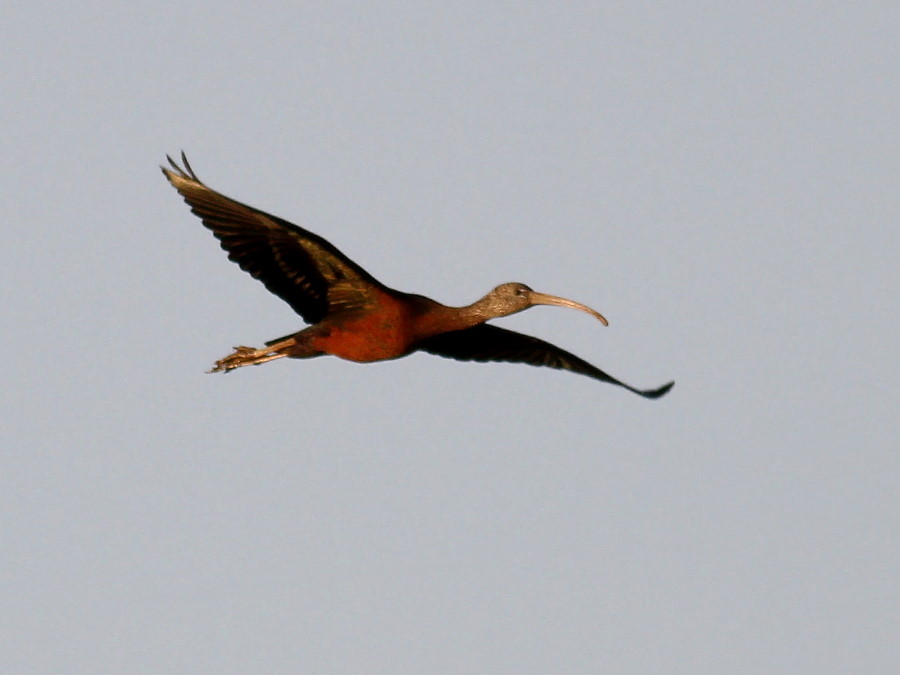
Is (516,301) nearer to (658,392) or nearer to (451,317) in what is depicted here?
(451,317)

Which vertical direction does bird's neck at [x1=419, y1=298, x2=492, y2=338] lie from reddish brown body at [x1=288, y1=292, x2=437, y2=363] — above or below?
above

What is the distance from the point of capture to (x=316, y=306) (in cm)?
1888

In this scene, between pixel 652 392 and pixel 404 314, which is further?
pixel 652 392

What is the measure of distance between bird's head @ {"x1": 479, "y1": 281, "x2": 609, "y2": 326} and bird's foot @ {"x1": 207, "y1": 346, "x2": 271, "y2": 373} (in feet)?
9.21

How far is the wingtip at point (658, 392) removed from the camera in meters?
21.3

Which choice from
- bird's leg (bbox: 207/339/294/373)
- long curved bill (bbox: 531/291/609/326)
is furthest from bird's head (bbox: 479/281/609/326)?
bird's leg (bbox: 207/339/294/373)

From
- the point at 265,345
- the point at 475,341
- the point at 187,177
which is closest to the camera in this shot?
the point at 187,177

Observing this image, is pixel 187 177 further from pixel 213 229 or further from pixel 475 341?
pixel 475 341

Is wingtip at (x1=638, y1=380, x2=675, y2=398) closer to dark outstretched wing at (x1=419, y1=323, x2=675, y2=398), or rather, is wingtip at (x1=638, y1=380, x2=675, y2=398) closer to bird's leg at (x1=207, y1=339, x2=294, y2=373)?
dark outstretched wing at (x1=419, y1=323, x2=675, y2=398)

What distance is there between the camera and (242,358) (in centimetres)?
1955

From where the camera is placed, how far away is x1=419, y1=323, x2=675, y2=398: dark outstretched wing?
20656mm

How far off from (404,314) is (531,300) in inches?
60.8

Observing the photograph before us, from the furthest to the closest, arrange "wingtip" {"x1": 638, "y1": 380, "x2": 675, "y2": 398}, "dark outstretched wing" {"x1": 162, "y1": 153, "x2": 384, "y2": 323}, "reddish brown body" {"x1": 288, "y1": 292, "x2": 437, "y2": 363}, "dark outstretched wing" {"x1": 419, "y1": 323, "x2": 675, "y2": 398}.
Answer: "wingtip" {"x1": 638, "y1": 380, "x2": 675, "y2": 398}
"dark outstretched wing" {"x1": 419, "y1": 323, "x2": 675, "y2": 398}
"reddish brown body" {"x1": 288, "y1": 292, "x2": 437, "y2": 363}
"dark outstretched wing" {"x1": 162, "y1": 153, "x2": 384, "y2": 323}

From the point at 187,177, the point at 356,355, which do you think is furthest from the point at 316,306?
the point at 187,177
